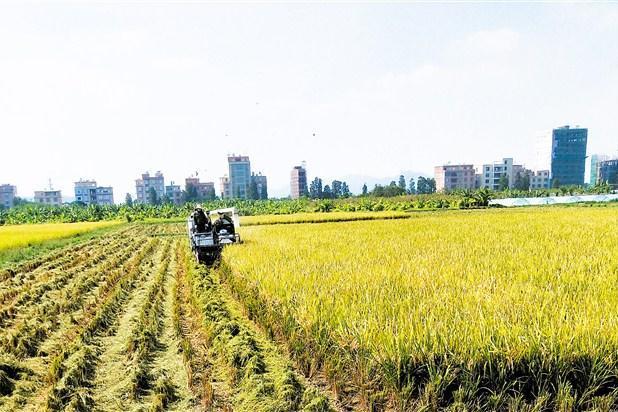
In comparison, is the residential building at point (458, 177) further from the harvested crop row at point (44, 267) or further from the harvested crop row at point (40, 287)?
the harvested crop row at point (40, 287)

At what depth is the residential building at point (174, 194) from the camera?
120325 mm

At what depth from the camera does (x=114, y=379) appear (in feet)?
14.8

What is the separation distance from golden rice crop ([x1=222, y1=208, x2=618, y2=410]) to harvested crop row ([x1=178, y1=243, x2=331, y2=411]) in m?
0.31

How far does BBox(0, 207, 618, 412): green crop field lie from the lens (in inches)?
130

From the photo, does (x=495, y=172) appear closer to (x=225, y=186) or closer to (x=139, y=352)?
(x=225, y=186)

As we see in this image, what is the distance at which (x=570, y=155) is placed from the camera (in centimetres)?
13500

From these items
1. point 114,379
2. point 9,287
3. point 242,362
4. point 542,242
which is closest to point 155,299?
point 114,379

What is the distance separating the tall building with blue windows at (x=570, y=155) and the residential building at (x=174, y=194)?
13698 cm

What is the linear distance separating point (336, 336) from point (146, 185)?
490 ft

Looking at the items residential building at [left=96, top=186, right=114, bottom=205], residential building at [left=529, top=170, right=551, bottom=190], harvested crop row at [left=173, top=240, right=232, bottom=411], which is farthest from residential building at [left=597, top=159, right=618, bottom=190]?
residential building at [left=96, top=186, right=114, bottom=205]

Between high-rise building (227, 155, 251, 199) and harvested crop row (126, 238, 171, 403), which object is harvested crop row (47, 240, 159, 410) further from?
high-rise building (227, 155, 251, 199)

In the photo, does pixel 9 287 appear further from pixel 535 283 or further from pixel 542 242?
pixel 542 242

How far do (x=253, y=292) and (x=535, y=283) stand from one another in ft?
15.2

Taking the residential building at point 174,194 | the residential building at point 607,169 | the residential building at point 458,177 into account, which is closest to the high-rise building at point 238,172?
the residential building at point 174,194
